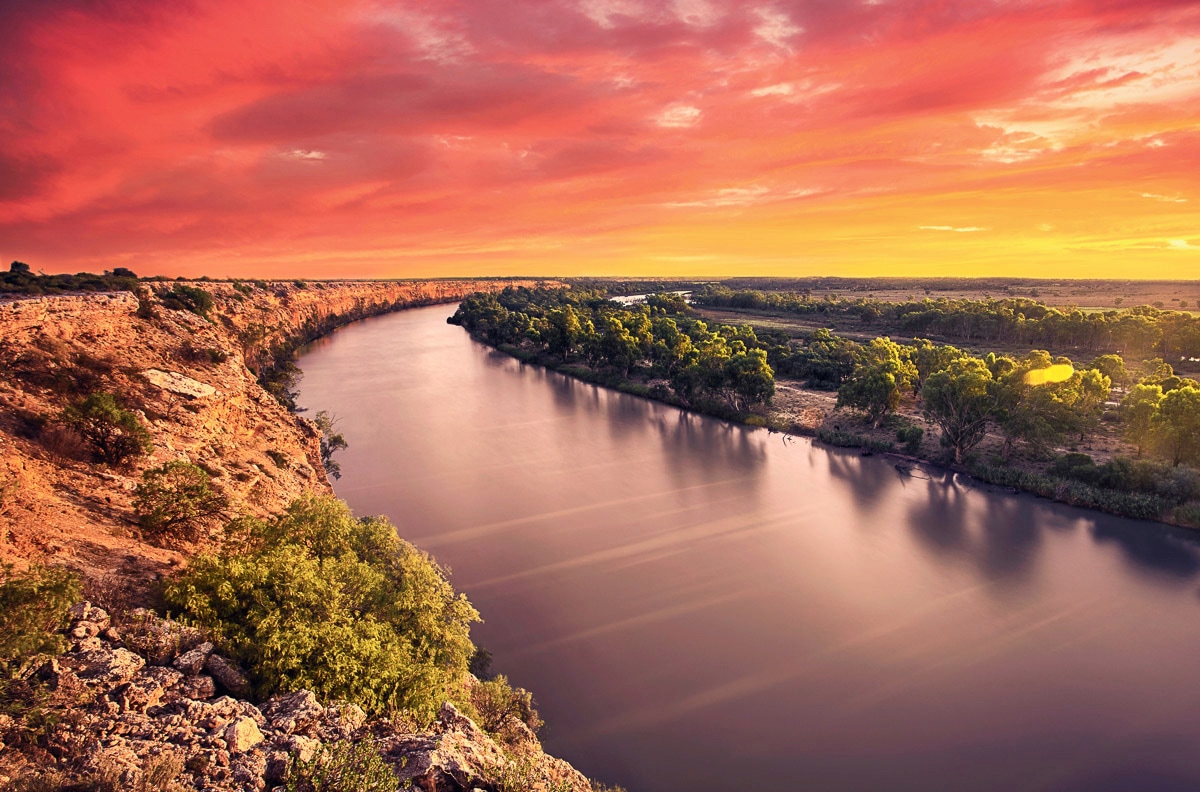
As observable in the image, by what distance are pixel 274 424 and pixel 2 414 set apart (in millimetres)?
11201

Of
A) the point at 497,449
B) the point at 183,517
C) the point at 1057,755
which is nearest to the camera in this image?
the point at 183,517

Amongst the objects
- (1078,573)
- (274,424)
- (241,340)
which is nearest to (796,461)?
(1078,573)

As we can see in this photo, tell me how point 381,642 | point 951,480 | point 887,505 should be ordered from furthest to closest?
point 951,480, point 887,505, point 381,642

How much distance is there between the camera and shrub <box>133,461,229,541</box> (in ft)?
48.1

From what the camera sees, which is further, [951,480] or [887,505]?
[951,480]

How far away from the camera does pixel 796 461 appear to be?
42875 mm

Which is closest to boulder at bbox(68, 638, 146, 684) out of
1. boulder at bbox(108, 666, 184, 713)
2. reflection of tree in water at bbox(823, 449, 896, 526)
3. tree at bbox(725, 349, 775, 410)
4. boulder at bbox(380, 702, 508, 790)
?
boulder at bbox(108, 666, 184, 713)

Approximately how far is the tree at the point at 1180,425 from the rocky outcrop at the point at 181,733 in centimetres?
4364

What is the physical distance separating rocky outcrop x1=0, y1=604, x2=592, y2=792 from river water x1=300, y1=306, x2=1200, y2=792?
8984 mm

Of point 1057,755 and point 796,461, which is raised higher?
point 796,461

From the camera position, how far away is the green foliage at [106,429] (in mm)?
17328

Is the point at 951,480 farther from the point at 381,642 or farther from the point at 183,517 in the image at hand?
the point at 183,517

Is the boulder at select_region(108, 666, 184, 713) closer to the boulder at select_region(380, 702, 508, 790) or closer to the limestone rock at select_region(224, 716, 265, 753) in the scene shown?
the limestone rock at select_region(224, 716, 265, 753)

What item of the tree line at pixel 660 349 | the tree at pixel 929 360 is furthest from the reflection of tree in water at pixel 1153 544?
the tree line at pixel 660 349
